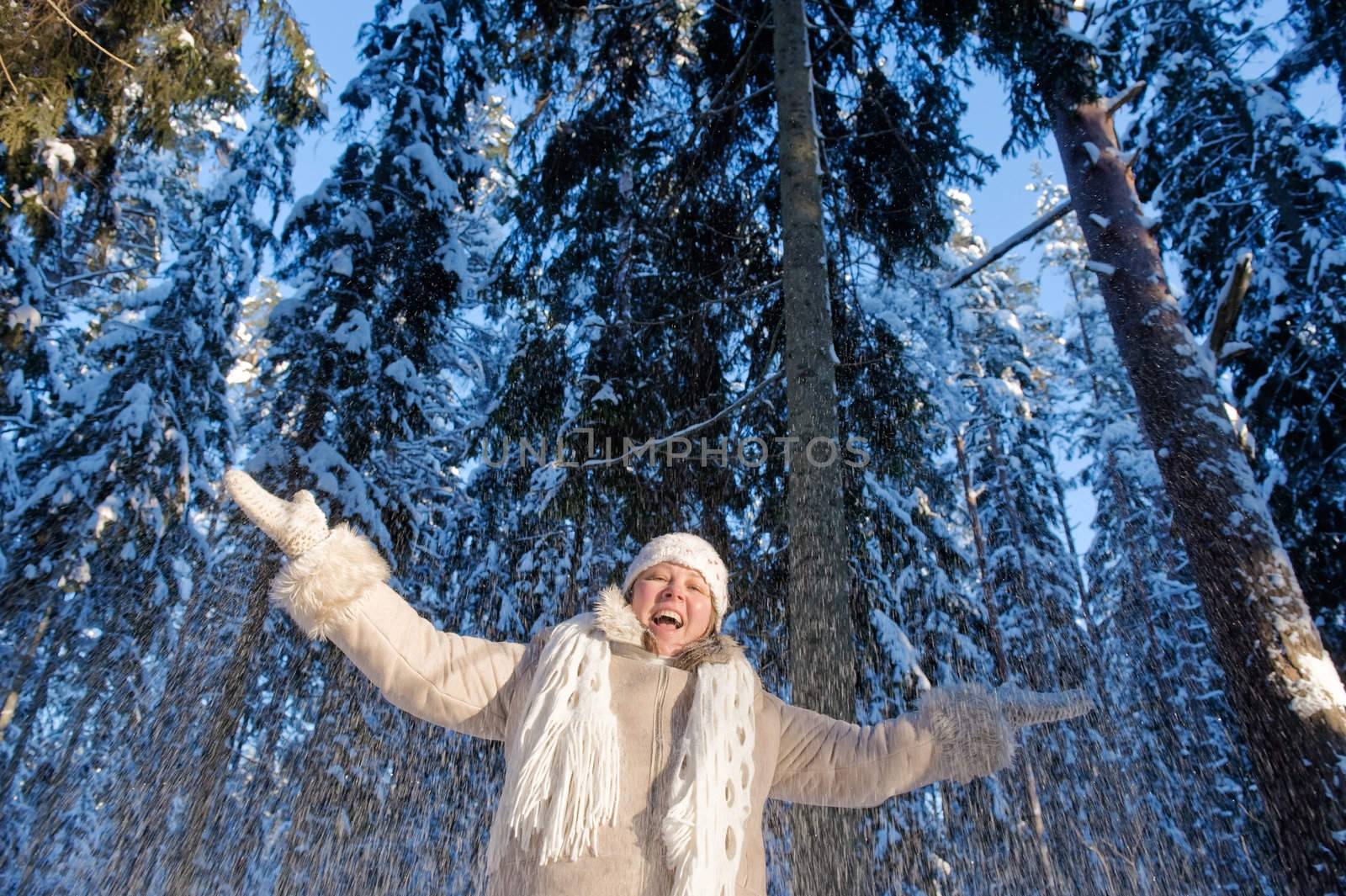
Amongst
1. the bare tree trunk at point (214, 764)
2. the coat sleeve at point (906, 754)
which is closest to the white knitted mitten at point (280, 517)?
the coat sleeve at point (906, 754)

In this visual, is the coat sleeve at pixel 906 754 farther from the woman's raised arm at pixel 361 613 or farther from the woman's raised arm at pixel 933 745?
the woman's raised arm at pixel 361 613

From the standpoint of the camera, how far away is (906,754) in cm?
269

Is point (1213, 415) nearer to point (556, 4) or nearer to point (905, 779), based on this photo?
point (905, 779)

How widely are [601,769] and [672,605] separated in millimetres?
665

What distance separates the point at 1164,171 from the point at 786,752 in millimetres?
10206

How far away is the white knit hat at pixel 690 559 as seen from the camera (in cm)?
305

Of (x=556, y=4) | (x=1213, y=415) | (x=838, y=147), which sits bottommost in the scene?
(x=1213, y=415)

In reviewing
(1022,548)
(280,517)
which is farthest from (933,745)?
(1022,548)

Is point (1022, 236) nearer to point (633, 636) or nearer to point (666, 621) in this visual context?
point (666, 621)

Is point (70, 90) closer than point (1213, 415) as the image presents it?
No

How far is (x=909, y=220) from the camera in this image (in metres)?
7.39

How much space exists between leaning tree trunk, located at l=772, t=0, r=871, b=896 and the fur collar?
173 centimetres

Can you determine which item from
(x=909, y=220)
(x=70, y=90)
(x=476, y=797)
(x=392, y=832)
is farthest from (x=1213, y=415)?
(x=392, y=832)

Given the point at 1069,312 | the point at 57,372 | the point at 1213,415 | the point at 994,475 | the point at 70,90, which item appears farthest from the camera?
the point at 1069,312
